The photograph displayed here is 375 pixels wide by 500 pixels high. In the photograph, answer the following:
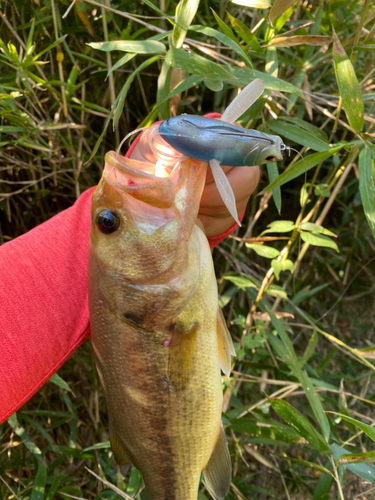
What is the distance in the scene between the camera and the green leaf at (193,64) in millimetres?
1105

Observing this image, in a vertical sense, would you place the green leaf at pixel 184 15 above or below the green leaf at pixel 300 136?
above

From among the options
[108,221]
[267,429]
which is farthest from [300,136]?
[267,429]

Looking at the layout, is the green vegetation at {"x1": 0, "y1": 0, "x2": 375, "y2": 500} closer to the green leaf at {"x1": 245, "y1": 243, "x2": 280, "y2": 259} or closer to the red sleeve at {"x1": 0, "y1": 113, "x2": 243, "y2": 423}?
the green leaf at {"x1": 245, "y1": 243, "x2": 280, "y2": 259}

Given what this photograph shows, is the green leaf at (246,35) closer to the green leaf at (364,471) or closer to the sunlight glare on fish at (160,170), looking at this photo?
the sunlight glare on fish at (160,170)

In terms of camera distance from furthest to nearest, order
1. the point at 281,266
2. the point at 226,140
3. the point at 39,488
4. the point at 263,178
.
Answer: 1. the point at 263,178
2. the point at 39,488
3. the point at 281,266
4. the point at 226,140

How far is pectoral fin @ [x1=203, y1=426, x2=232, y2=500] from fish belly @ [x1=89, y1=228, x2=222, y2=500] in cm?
3

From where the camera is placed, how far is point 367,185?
3.92 feet

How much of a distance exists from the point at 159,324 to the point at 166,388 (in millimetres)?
193

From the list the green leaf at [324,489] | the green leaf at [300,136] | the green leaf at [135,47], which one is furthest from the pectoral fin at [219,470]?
the green leaf at [135,47]

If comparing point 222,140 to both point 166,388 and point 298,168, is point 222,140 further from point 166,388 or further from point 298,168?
point 166,388

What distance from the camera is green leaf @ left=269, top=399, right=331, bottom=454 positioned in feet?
4.05

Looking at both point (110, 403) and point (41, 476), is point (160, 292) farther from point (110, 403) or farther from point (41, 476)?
point (41, 476)

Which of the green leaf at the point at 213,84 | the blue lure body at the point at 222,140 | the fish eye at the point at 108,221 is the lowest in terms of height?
the fish eye at the point at 108,221

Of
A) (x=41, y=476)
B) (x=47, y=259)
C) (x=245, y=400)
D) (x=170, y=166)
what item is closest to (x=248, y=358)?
(x=245, y=400)
